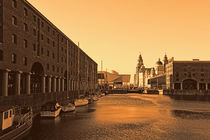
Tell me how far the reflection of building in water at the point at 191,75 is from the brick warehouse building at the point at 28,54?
103102mm

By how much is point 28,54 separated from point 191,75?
132 meters

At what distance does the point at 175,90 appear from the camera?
153375 millimetres

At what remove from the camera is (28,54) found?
181ft

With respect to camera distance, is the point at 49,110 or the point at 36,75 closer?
the point at 49,110

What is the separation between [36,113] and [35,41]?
83.7 feet

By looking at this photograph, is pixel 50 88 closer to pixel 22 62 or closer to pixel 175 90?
pixel 22 62

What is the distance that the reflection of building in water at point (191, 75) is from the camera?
521 feet

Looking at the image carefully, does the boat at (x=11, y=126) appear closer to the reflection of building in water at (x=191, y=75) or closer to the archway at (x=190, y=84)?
the reflection of building in water at (x=191, y=75)

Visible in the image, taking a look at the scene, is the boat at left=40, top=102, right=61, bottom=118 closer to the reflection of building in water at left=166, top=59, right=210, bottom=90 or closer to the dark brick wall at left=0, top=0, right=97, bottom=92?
the dark brick wall at left=0, top=0, right=97, bottom=92

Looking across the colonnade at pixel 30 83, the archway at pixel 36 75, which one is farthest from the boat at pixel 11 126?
the archway at pixel 36 75

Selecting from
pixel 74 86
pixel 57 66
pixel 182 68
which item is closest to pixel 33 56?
pixel 57 66

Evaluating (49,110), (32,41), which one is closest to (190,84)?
(32,41)

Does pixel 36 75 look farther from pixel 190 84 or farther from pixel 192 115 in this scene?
pixel 190 84

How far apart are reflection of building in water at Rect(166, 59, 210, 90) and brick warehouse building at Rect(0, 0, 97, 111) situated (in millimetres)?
103102
